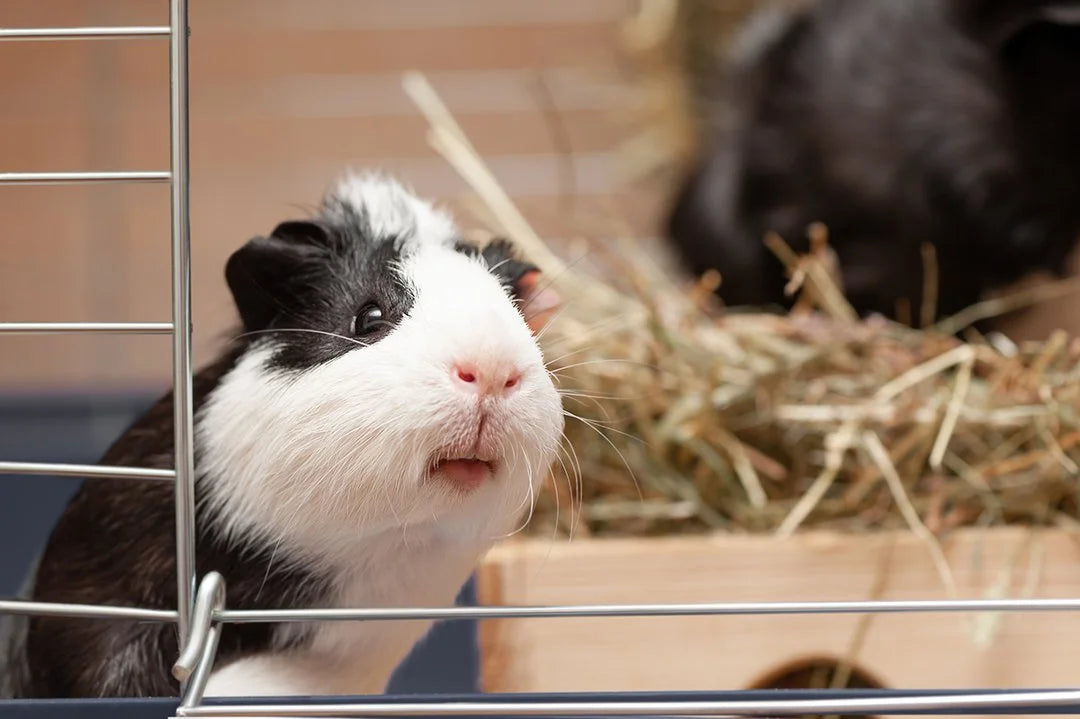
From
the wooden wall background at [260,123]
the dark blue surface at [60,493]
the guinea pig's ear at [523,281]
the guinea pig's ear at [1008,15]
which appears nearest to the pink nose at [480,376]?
the guinea pig's ear at [523,281]

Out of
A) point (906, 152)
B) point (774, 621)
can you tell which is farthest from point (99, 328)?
point (906, 152)

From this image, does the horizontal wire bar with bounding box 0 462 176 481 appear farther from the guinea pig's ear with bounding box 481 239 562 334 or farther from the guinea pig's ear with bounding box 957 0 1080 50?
the guinea pig's ear with bounding box 957 0 1080 50

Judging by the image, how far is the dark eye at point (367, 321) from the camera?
550mm

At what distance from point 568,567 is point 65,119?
155cm

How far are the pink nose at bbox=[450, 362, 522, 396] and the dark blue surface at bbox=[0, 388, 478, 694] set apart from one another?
26cm

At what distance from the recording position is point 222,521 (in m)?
0.57

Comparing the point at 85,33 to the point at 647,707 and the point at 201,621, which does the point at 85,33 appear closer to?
the point at 201,621

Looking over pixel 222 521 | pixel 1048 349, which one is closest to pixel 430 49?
pixel 1048 349

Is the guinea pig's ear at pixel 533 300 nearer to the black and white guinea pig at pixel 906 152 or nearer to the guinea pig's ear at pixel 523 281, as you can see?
the guinea pig's ear at pixel 523 281

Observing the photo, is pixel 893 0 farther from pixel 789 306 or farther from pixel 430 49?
pixel 430 49

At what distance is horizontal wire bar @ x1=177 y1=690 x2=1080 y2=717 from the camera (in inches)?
18.4

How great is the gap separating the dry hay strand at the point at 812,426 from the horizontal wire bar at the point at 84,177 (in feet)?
1.28

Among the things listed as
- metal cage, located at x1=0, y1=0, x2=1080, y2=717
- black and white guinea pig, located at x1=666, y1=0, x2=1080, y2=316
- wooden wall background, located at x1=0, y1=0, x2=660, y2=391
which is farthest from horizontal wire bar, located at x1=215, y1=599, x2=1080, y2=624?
wooden wall background, located at x1=0, y1=0, x2=660, y2=391

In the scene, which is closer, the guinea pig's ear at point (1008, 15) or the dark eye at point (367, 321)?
the dark eye at point (367, 321)
